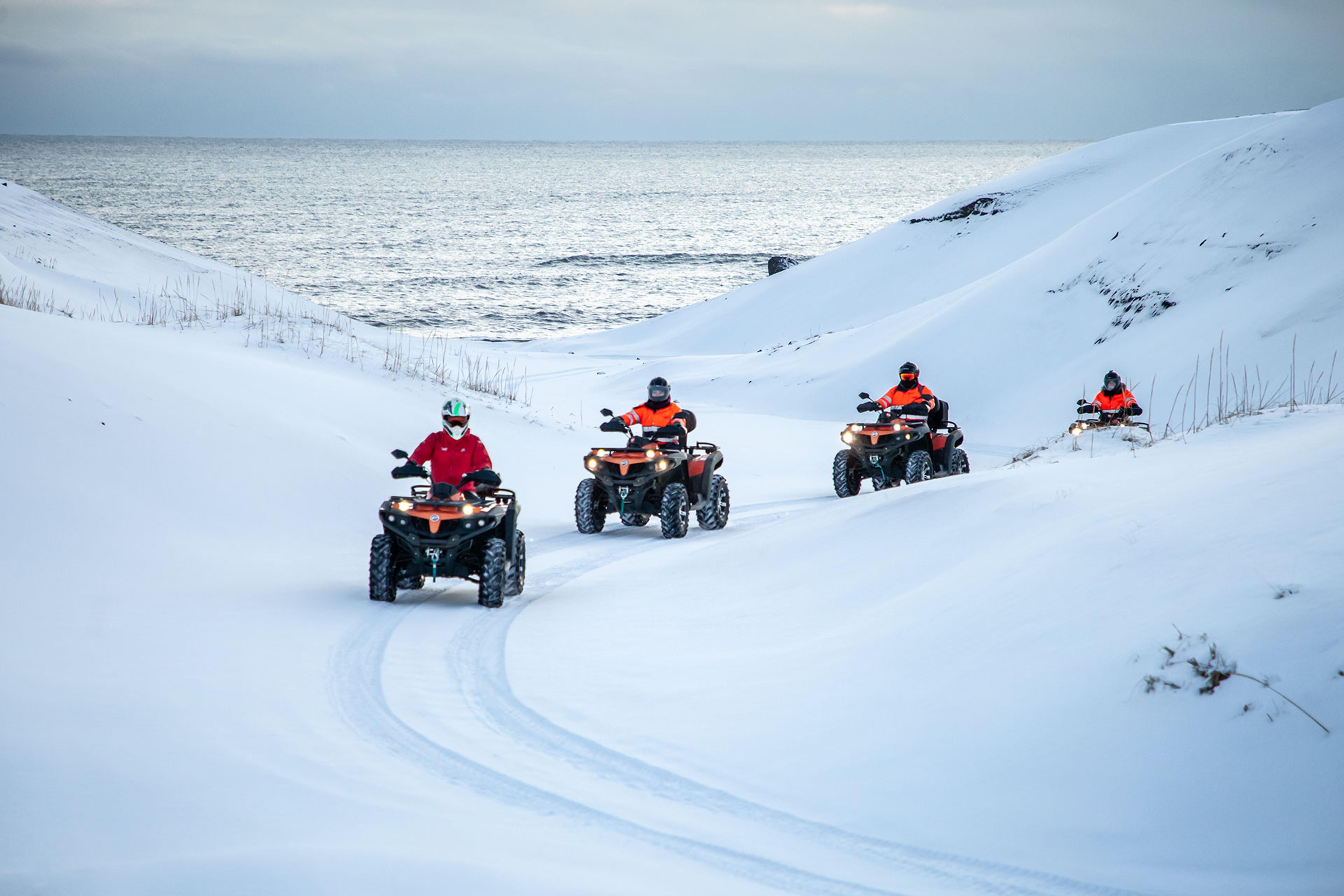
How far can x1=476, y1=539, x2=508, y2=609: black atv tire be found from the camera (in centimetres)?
876

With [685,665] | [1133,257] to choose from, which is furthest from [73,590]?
[1133,257]

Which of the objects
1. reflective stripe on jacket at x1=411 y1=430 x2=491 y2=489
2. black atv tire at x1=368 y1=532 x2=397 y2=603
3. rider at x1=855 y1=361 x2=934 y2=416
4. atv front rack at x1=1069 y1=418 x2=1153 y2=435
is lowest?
black atv tire at x1=368 y1=532 x2=397 y2=603

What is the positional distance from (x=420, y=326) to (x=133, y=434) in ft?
108

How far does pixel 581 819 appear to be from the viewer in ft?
16.2

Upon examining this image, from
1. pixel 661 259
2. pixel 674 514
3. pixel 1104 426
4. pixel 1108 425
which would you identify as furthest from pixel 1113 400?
pixel 661 259

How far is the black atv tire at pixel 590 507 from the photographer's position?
12555 millimetres

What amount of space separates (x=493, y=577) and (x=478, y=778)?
3463 millimetres

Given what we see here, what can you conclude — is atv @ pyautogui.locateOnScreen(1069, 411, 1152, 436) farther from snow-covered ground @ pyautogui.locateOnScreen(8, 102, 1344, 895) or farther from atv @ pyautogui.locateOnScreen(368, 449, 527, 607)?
atv @ pyautogui.locateOnScreen(368, 449, 527, 607)

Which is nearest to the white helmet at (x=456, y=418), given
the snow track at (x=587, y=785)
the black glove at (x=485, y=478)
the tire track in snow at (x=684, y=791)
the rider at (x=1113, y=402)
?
the black glove at (x=485, y=478)

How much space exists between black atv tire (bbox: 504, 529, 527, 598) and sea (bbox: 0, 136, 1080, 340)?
109ft

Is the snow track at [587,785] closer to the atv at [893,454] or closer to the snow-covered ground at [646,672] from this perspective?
the snow-covered ground at [646,672]

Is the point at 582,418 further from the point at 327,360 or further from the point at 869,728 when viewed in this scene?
the point at 869,728

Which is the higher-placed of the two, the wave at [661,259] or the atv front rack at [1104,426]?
the wave at [661,259]

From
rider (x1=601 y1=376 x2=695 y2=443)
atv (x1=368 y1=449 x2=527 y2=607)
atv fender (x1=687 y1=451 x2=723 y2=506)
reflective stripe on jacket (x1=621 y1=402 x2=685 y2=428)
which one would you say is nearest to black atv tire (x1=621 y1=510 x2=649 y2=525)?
atv fender (x1=687 y1=451 x2=723 y2=506)
